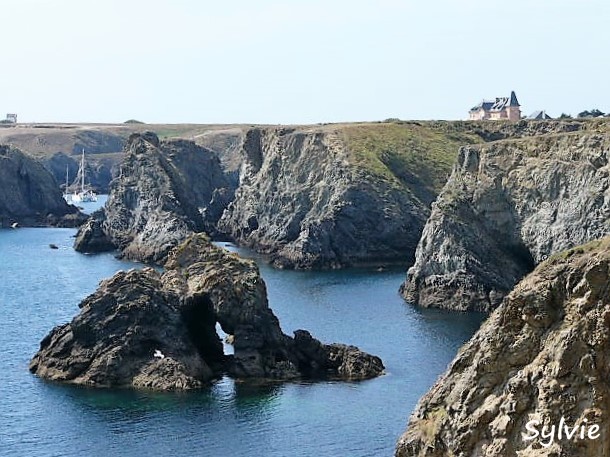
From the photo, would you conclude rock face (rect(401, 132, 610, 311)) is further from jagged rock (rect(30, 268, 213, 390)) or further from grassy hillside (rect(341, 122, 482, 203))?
grassy hillside (rect(341, 122, 482, 203))

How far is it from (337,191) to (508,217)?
45.7 metres

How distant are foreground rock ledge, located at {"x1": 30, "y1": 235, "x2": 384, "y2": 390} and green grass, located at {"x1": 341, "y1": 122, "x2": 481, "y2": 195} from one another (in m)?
87.3

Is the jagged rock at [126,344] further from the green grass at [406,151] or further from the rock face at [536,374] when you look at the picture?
the green grass at [406,151]

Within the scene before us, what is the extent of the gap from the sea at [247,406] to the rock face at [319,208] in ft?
139

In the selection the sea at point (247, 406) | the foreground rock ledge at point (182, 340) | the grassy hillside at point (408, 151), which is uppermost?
the grassy hillside at point (408, 151)

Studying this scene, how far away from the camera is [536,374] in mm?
38875

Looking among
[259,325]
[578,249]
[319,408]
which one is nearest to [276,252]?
[259,325]

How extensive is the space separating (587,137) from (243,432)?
6521 centimetres

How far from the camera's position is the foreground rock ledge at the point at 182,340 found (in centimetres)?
7700

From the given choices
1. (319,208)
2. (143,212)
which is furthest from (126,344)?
(143,212)

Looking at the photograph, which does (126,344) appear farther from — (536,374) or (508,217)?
(508,217)

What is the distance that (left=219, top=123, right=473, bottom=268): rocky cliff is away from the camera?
153500 millimetres

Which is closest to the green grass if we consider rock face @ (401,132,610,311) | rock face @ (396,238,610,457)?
rock face @ (401,132,610,311)

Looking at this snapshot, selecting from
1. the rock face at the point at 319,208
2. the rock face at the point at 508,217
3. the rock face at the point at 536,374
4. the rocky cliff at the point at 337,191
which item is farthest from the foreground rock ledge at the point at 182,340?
the rock face at the point at 319,208
